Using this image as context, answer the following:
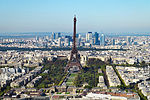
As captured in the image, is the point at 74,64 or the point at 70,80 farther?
the point at 74,64

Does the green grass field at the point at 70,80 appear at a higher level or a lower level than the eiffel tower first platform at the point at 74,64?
lower

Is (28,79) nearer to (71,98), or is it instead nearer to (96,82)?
(96,82)

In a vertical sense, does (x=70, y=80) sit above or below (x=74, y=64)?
below

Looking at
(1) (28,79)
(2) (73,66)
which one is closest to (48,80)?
(1) (28,79)

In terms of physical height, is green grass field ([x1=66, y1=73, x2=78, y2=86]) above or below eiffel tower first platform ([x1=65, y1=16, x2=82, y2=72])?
below

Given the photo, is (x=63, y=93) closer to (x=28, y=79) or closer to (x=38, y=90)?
(x=38, y=90)

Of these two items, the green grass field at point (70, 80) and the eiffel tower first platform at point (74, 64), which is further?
the eiffel tower first platform at point (74, 64)

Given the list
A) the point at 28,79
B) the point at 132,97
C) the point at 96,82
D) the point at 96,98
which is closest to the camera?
the point at 96,98

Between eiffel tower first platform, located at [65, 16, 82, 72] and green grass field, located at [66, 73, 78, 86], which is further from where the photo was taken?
eiffel tower first platform, located at [65, 16, 82, 72]

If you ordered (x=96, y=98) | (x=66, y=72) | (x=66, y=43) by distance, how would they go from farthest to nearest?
(x=66, y=43) → (x=66, y=72) → (x=96, y=98)

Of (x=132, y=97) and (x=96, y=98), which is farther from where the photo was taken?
(x=132, y=97)
